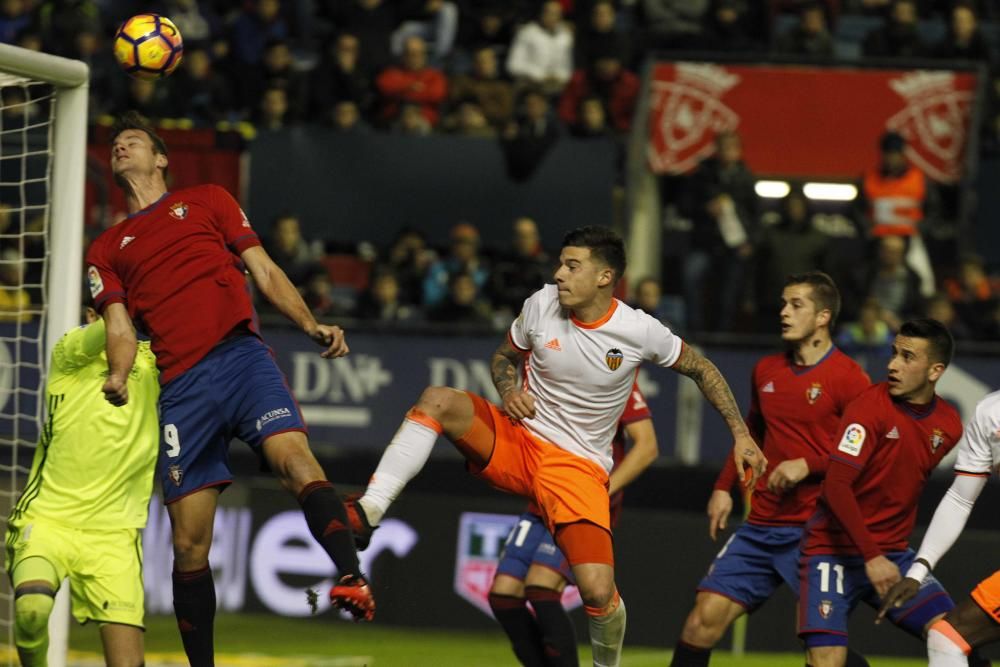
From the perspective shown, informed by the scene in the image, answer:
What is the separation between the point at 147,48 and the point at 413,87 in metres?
8.17

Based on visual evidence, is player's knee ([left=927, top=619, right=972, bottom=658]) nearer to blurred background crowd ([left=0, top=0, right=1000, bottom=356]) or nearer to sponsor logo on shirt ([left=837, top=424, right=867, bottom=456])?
sponsor logo on shirt ([left=837, top=424, right=867, bottom=456])

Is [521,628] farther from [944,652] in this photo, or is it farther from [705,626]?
[944,652]

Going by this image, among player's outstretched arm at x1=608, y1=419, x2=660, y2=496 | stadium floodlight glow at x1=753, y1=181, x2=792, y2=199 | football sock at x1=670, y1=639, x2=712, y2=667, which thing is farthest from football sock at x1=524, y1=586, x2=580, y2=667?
stadium floodlight glow at x1=753, y1=181, x2=792, y2=199

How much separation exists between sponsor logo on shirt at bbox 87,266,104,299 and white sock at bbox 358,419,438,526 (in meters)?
1.42

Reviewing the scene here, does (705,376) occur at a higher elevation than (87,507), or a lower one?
higher

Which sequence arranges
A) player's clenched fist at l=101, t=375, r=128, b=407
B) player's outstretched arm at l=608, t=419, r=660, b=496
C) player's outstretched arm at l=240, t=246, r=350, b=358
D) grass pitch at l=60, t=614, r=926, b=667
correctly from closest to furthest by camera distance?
player's clenched fist at l=101, t=375, r=128, b=407, player's outstretched arm at l=240, t=246, r=350, b=358, player's outstretched arm at l=608, t=419, r=660, b=496, grass pitch at l=60, t=614, r=926, b=667

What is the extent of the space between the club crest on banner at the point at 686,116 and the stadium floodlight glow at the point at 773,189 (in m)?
0.59

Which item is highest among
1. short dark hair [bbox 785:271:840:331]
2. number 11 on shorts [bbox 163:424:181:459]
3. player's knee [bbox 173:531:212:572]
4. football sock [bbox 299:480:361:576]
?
short dark hair [bbox 785:271:840:331]

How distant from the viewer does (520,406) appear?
770cm

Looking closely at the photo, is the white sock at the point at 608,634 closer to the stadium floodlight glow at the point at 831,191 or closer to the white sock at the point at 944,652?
the white sock at the point at 944,652

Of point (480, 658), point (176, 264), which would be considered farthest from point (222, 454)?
point (480, 658)

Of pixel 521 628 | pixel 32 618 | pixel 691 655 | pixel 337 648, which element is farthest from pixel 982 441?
pixel 337 648

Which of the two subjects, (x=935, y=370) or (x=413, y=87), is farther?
(x=413, y=87)

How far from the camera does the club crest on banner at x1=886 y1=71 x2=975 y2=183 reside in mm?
16016
